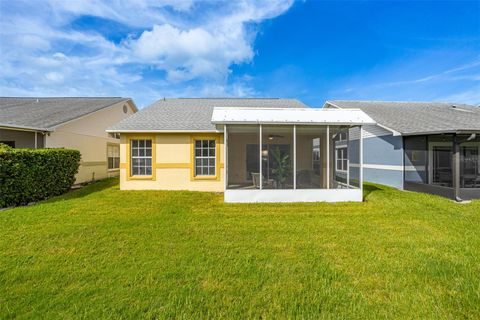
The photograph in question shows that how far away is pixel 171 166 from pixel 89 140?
244 inches

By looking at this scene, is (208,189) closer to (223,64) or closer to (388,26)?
(223,64)

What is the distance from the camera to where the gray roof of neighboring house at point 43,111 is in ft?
34.9

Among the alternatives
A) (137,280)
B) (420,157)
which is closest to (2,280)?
(137,280)

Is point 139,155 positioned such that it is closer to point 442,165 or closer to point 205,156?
point 205,156

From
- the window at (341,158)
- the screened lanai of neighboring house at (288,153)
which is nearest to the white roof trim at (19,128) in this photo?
the screened lanai of neighboring house at (288,153)

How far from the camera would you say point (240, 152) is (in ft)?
39.4

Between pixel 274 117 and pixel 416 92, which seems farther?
pixel 416 92

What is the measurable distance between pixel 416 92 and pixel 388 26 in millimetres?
9514

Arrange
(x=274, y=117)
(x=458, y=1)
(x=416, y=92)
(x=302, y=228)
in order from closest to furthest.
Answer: (x=302, y=228) → (x=274, y=117) → (x=458, y=1) → (x=416, y=92)

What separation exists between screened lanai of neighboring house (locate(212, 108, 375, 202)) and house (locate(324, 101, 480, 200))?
1.76m

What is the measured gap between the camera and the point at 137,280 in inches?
131

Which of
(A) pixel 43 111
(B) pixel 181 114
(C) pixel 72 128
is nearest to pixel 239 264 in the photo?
(B) pixel 181 114

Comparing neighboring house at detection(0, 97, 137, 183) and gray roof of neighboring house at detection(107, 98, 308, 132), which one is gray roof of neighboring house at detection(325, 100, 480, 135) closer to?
gray roof of neighboring house at detection(107, 98, 308, 132)

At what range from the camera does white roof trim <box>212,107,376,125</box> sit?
8.23 meters
